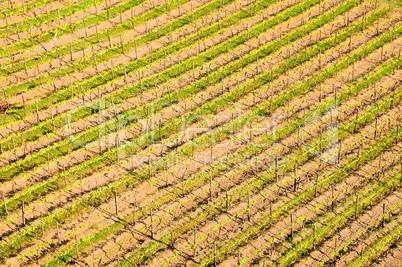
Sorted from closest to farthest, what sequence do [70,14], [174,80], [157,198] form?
[157,198], [174,80], [70,14]

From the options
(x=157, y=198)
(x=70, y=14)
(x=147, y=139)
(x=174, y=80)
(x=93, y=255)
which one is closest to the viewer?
(x=93, y=255)

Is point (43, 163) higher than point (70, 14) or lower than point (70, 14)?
lower

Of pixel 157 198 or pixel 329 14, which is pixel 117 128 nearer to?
pixel 157 198

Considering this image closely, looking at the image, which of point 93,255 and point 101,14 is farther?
point 101,14

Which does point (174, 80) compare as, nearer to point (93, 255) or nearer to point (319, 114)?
point (319, 114)

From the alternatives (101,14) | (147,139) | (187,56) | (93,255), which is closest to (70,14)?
(101,14)

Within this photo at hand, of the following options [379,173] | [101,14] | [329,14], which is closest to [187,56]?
[101,14]
